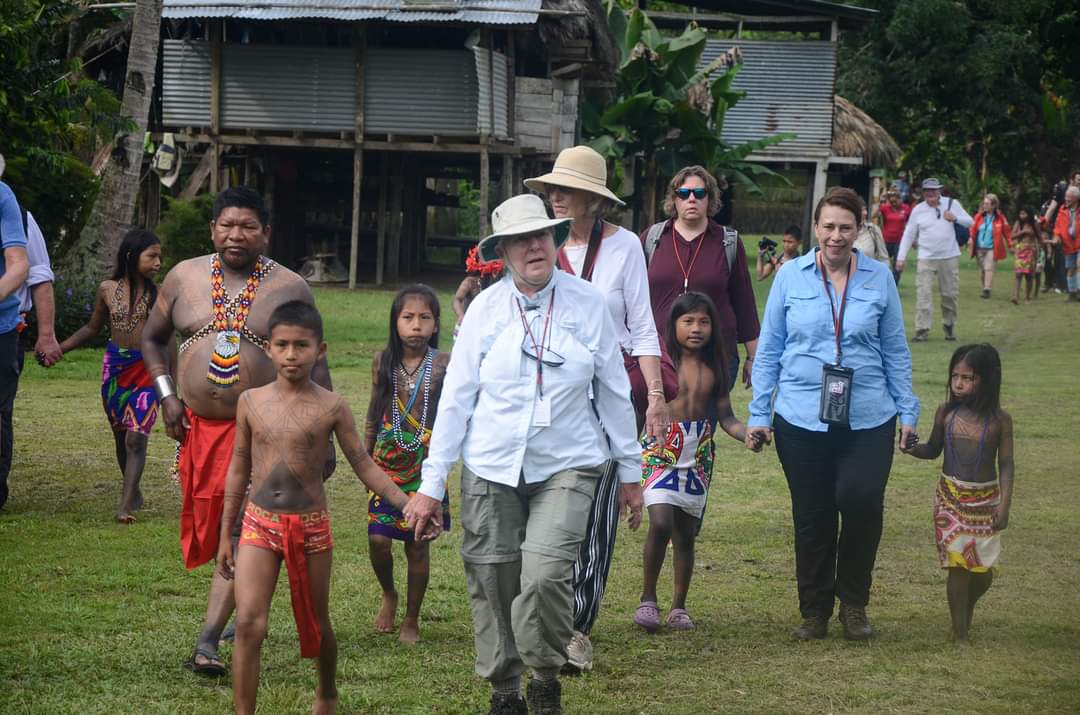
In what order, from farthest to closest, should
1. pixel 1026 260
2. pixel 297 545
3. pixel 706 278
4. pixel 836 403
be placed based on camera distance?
1. pixel 1026 260
2. pixel 706 278
3. pixel 836 403
4. pixel 297 545

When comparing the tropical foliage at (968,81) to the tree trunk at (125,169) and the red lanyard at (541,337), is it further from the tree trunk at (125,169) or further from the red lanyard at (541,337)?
the red lanyard at (541,337)

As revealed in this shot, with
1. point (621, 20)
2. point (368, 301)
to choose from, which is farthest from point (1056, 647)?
point (621, 20)

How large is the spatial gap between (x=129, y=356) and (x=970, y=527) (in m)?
5.17

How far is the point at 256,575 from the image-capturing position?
15.9ft

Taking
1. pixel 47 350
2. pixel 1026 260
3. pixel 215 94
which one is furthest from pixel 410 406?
pixel 1026 260

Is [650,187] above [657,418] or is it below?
above

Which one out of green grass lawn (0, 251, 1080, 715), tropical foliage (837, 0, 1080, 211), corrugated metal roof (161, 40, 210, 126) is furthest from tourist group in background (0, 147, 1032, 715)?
tropical foliage (837, 0, 1080, 211)

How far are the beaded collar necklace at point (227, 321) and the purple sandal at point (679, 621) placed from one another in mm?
2387

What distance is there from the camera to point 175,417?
5770 mm

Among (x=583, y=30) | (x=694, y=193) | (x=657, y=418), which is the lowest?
(x=657, y=418)

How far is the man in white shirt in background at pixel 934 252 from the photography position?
19.5 meters

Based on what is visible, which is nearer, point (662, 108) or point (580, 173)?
point (580, 173)

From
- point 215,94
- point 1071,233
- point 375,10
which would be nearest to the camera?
point 375,10

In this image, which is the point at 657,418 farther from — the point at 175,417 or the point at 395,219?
the point at 395,219
